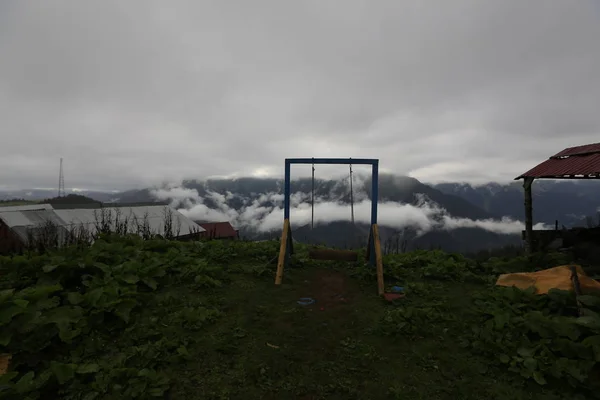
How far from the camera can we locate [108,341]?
4.20 metres

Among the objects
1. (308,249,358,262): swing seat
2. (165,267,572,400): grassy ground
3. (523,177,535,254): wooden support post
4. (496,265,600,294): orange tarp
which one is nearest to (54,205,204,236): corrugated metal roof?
(308,249,358,262): swing seat

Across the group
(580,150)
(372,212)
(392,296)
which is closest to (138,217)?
(372,212)

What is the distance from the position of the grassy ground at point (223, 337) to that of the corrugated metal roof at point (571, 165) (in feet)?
14.8

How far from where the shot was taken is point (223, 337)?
4539mm

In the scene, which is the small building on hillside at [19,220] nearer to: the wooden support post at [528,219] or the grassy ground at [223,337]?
the grassy ground at [223,337]

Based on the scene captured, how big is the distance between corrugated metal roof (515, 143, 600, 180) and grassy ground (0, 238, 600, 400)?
450cm

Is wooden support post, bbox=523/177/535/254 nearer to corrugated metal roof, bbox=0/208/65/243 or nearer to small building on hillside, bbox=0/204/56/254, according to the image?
small building on hillside, bbox=0/204/56/254

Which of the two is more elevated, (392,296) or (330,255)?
(330,255)

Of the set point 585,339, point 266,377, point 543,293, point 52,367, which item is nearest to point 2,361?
point 52,367

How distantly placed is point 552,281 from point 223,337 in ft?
20.0

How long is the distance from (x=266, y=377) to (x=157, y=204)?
34171mm

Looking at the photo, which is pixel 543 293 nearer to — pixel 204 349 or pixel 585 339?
pixel 585 339

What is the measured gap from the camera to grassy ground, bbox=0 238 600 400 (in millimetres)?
3463

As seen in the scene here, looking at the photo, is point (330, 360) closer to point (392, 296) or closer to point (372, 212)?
point (392, 296)
